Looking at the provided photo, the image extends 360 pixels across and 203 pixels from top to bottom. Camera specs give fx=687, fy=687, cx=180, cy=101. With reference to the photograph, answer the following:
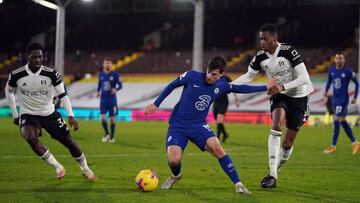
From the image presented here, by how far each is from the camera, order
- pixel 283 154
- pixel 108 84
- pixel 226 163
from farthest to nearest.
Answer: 1. pixel 108 84
2. pixel 283 154
3. pixel 226 163

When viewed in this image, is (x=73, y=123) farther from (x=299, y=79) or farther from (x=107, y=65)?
(x=107, y=65)

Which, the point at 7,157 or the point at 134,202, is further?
the point at 7,157

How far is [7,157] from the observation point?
1470 centimetres

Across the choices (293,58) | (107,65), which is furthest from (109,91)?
(293,58)

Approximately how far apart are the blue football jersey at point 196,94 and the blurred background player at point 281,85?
858 millimetres

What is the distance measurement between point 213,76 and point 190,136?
0.94 m

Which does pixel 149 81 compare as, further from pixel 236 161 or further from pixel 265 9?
pixel 236 161

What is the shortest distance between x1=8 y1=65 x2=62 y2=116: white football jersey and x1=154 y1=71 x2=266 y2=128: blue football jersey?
191 cm

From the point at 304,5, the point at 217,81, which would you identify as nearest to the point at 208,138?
the point at 217,81

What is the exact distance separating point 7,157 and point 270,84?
7.12m

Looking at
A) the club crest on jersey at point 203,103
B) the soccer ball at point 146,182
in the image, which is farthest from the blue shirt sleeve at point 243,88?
the soccer ball at point 146,182

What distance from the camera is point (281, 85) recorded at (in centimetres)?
1005

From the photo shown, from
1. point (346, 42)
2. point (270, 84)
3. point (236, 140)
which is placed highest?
point (346, 42)

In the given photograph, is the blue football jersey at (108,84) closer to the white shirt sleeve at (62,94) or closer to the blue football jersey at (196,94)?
the white shirt sleeve at (62,94)
